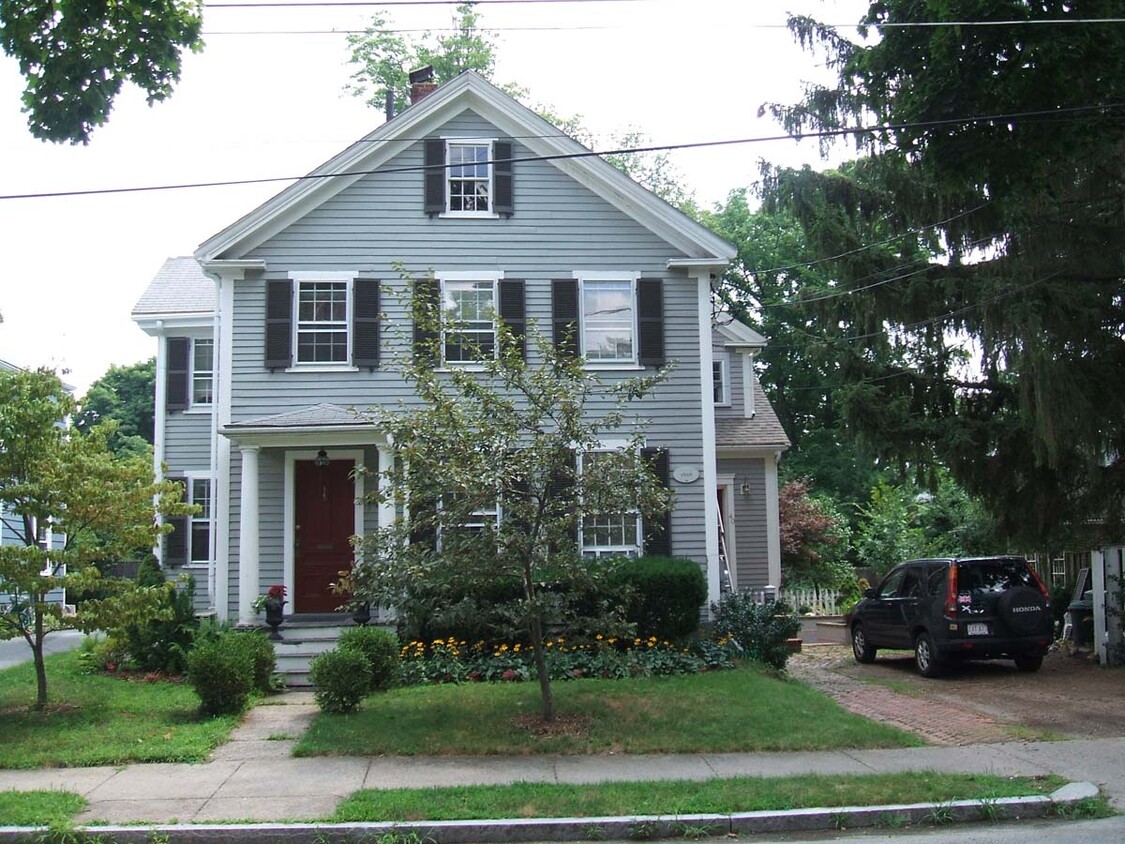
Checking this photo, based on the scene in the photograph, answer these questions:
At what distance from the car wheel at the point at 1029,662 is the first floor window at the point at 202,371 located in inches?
544

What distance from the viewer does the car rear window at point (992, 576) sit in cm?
1488

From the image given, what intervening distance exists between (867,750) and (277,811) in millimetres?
5472

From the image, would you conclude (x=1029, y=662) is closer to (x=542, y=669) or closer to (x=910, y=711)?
(x=910, y=711)

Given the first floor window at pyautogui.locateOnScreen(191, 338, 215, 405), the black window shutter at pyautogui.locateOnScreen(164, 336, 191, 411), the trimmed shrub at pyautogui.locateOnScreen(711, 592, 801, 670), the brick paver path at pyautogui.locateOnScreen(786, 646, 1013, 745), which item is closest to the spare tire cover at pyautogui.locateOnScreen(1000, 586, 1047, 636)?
the brick paver path at pyautogui.locateOnScreen(786, 646, 1013, 745)

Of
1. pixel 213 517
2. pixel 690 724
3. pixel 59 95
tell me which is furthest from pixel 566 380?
pixel 213 517

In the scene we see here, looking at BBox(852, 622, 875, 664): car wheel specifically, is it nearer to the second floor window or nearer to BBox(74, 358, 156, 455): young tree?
the second floor window

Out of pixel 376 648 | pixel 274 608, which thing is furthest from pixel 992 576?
pixel 274 608

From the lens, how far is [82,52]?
8.28 m

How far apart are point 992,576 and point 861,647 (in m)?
3.24

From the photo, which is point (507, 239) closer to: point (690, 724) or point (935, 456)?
point (935, 456)

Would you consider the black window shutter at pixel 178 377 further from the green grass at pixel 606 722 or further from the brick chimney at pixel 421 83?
the green grass at pixel 606 722

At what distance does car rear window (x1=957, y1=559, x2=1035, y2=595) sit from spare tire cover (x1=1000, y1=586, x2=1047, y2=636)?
8.3 inches

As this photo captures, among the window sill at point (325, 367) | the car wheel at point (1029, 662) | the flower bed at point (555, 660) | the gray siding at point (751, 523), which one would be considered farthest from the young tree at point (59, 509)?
the gray siding at point (751, 523)

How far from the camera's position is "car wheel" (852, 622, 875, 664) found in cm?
1753
